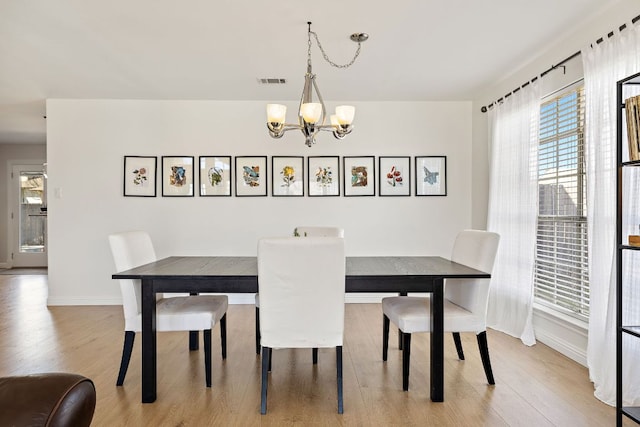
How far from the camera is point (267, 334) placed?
215cm

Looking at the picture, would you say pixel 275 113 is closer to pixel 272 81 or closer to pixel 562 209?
pixel 272 81

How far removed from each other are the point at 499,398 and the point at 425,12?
246 cm

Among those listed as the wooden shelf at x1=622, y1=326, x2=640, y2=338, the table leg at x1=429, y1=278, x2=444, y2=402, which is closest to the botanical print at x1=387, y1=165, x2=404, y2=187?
the table leg at x1=429, y1=278, x2=444, y2=402

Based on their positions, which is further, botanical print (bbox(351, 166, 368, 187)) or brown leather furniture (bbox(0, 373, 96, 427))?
botanical print (bbox(351, 166, 368, 187))

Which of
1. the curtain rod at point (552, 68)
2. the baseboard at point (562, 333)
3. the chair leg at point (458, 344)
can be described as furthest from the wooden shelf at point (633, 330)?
the curtain rod at point (552, 68)

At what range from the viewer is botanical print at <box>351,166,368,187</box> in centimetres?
479

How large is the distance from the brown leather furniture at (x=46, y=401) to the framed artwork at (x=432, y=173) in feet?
14.0

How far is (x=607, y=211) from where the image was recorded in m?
2.44

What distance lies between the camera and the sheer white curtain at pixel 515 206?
3309mm

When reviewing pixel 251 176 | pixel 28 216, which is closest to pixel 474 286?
pixel 251 176

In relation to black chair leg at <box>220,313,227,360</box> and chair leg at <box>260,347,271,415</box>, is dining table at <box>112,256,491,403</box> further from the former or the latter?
black chair leg at <box>220,313,227,360</box>

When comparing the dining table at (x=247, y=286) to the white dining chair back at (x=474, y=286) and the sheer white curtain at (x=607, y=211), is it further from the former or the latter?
the sheer white curtain at (x=607, y=211)

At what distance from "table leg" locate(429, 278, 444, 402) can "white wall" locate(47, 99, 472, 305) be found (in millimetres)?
2487

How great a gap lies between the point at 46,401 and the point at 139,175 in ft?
13.5
